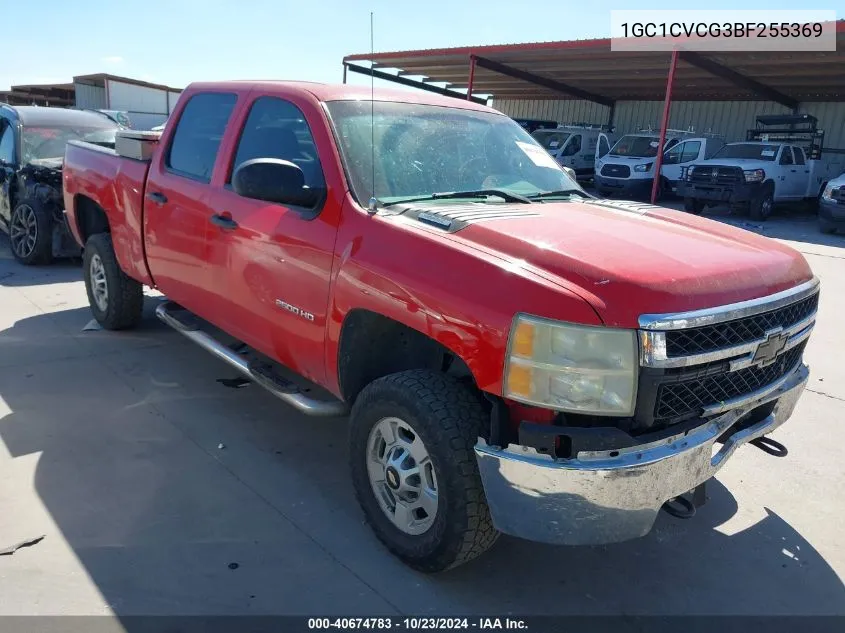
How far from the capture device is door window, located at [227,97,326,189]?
11.4ft

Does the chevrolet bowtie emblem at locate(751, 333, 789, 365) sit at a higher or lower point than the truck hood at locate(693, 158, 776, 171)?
lower

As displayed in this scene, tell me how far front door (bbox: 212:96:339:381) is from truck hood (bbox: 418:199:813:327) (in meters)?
0.60

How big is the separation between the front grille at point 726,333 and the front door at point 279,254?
1.53 meters

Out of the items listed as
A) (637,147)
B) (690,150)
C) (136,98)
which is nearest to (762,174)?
(690,150)

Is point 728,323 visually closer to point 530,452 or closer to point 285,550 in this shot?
point 530,452

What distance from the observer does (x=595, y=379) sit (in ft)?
7.84

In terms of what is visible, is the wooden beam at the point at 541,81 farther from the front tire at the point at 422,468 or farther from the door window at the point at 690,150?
the front tire at the point at 422,468

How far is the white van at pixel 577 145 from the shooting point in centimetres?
2209

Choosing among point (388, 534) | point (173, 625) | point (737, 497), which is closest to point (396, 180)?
point (388, 534)

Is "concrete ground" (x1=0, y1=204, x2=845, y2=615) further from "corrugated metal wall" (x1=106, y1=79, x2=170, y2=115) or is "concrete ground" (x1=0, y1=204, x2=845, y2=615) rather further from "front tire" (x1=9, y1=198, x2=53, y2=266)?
"corrugated metal wall" (x1=106, y1=79, x2=170, y2=115)

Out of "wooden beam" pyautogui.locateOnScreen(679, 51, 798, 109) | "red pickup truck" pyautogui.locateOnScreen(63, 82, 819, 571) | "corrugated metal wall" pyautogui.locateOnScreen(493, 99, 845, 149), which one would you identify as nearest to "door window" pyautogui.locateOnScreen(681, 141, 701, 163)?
"wooden beam" pyautogui.locateOnScreen(679, 51, 798, 109)

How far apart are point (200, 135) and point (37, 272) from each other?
4.72 meters

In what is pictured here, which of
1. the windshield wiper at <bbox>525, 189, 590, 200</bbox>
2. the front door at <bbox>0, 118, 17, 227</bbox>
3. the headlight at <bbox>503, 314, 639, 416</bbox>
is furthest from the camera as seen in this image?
the front door at <bbox>0, 118, 17, 227</bbox>

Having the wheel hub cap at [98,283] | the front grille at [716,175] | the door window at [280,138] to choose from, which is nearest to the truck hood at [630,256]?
the door window at [280,138]
